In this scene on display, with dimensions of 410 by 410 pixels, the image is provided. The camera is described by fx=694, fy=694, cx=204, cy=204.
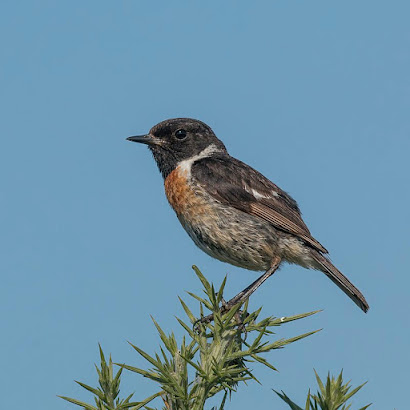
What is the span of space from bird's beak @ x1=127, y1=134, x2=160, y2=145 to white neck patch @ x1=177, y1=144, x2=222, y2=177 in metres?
0.37

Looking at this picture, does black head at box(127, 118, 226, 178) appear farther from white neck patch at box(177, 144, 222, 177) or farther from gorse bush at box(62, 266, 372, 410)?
gorse bush at box(62, 266, 372, 410)

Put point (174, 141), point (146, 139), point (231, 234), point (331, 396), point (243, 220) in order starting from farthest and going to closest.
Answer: point (174, 141)
point (146, 139)
point (243, 220)
point (231, 234)
point (331, 396)

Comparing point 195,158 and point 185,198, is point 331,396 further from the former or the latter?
point 195,158

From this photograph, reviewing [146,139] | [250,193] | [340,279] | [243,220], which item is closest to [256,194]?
[250,193]

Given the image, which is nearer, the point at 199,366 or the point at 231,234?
the point at 199,366

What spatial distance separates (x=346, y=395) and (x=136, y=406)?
0.75m

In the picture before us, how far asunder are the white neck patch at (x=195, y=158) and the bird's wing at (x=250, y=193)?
0.07 m

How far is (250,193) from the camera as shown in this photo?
22.4 ft

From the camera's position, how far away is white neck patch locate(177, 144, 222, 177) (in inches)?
279

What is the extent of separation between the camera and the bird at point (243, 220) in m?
6.46

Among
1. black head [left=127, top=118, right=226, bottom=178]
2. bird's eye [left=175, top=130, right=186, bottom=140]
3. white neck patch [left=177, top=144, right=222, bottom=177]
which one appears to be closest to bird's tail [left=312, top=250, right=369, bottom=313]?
white neck patch [left=177, top=144, right=222, bottom=177]

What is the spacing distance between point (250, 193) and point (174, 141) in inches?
47.0

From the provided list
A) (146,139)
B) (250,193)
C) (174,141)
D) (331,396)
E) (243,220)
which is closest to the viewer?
(331,396)

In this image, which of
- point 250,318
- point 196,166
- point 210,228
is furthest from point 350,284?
point 250,318
